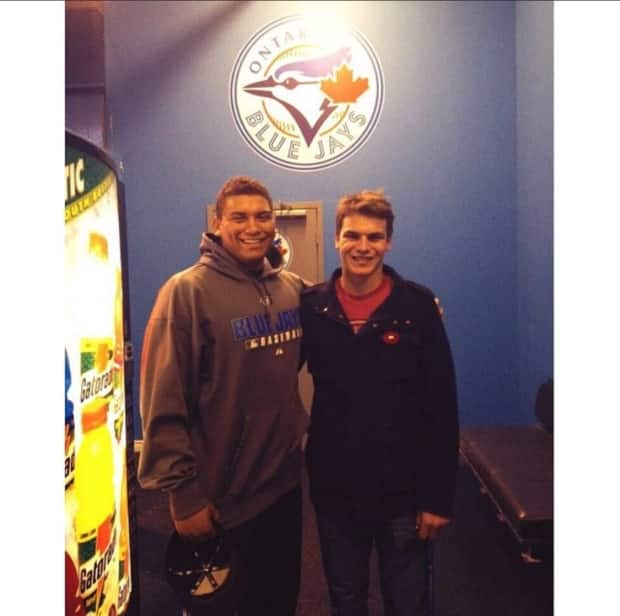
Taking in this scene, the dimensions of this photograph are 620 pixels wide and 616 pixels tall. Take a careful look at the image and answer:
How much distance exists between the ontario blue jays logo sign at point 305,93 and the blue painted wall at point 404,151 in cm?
8

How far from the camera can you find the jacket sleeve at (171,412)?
53.1 inches

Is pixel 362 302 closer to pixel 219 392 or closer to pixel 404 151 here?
pixel 219 392

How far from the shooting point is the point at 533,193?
11.8 feet

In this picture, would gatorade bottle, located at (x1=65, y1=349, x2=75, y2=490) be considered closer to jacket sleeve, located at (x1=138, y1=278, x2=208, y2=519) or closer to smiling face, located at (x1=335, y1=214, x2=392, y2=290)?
jacket sleeve, located at (x1=138, y1=278, x2=208, y2=519)

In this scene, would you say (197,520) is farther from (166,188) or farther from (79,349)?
(166,188)

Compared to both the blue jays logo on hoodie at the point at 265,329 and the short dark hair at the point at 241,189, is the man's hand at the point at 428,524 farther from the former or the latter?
the short dark hair at the point at 241,189

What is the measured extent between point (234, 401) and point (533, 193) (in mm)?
2886

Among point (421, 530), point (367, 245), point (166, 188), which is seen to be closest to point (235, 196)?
point (367, 245)

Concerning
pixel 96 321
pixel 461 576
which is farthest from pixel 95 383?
pixel 461 576

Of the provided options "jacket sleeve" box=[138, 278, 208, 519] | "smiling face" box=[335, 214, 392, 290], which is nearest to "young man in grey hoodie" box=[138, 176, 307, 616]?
"jacket sleeve" box=[138, 278, 208, 519]

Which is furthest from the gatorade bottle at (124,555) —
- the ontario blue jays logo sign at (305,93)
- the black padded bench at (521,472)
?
the ontario blue jays logo sign at (305,93)

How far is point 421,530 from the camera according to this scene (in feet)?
4.77

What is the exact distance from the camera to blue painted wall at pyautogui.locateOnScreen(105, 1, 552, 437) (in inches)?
155

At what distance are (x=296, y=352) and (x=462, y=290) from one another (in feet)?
8.95
